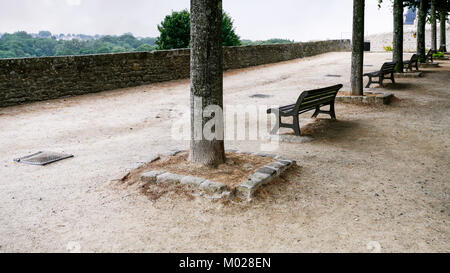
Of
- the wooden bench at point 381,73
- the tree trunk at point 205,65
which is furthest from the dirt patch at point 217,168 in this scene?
the wooden bench at point 381,73

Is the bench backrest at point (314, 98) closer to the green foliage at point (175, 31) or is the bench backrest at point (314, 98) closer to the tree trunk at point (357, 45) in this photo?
the tree trunk at point (357, 45)

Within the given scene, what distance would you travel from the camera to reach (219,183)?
4.11 m

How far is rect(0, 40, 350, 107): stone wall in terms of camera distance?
33.0 ft

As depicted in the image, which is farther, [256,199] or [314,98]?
[314,98]

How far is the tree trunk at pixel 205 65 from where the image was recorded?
174 inches

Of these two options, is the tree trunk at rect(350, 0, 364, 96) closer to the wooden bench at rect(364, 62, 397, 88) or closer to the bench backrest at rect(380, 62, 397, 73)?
the wooden bench at rect(364, 62, 397, 88)

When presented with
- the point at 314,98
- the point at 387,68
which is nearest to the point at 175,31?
the point at 387,68

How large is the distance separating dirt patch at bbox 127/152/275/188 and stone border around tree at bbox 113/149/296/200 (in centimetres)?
9

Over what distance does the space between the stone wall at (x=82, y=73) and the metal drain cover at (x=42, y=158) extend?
4904mm

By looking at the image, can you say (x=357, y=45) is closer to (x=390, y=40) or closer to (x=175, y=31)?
(x=175, y=31)

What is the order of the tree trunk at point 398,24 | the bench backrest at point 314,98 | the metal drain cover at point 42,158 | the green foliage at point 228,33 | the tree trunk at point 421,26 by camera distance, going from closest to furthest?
the metal drain cover at point 42,158, the bench backrest at point 314,98, the tree trunk at point 398,24, the tree trunk at point 421,26, the green foliage at point 228,33

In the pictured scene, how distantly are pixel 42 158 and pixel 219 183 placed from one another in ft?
10.4
